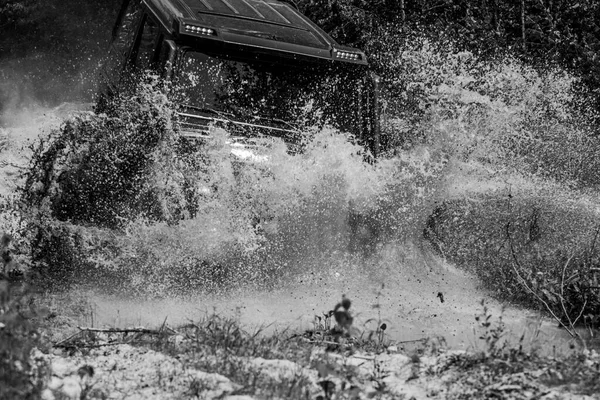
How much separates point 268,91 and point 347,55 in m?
0.88

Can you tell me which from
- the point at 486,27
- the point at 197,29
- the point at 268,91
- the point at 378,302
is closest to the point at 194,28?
the point at 197,29

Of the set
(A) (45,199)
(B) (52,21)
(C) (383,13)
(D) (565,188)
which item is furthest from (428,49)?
(B) (52,21)

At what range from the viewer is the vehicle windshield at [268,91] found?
21.6 feet

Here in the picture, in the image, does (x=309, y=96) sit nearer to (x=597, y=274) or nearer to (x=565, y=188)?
(x=597, y=274)

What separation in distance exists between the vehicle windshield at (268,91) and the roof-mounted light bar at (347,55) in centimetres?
14

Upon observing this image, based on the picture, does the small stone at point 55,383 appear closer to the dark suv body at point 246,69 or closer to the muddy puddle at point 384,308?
the muddy puddle at point 384,308

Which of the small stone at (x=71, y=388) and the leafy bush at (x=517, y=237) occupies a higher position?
the leafy bush at (x=517, y=237)

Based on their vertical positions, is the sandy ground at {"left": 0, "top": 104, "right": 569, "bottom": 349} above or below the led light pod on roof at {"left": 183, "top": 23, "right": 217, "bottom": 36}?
below

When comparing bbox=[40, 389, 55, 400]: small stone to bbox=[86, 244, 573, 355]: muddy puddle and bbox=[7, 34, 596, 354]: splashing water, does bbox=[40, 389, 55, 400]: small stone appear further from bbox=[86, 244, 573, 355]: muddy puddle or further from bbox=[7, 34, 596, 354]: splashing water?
bbox=[7, 34, 596, 354]: splashing water

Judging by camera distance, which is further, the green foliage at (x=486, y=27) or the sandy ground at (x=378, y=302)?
the green foliage at (x=486, y=27)

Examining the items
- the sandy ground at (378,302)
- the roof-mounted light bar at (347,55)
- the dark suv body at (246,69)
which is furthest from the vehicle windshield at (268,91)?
the sandy ground at (378,302)

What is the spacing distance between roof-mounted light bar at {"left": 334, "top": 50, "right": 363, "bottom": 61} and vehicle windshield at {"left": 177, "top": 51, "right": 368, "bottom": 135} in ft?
0.46

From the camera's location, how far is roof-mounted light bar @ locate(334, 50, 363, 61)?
7.26 metres

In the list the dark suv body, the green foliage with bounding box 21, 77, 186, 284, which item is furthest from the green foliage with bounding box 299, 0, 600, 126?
the green foliage with bounding box 21, 77, 186, 284
